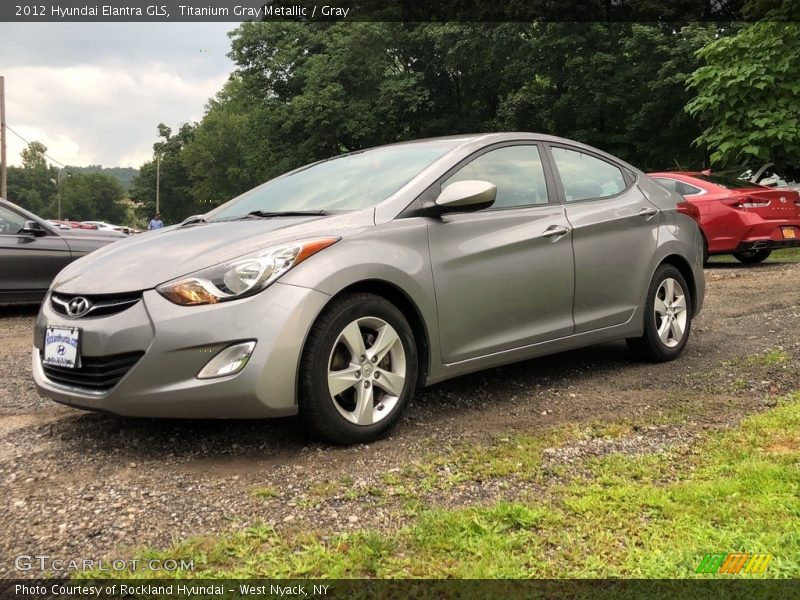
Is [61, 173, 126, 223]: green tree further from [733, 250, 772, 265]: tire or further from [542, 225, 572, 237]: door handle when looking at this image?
[542, 225, 572, 237]: door handle

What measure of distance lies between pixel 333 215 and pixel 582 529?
195 cm

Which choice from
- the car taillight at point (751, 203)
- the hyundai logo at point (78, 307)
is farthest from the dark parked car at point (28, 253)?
the car taillight at point (751, 203)

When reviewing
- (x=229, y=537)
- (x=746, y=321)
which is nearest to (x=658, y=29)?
(x=746, y=321)

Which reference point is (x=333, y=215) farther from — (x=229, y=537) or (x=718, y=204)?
(x=718, y=204)

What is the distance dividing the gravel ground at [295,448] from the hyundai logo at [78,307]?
642 mm

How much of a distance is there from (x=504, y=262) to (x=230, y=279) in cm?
160

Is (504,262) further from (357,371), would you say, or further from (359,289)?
(357,371)

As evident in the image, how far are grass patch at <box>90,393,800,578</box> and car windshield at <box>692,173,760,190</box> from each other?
874cm

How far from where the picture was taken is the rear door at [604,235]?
470cm

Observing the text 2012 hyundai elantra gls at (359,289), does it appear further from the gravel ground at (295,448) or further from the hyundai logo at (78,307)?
the gravel ground at (295,448)

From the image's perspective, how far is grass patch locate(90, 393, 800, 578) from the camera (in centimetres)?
233

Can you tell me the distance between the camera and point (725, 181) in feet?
36.9

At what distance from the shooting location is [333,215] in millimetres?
3799

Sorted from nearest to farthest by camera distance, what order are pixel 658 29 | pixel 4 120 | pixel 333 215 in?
1. pixel 333 215
2. pixel 658 29
3. pixel 4 120
